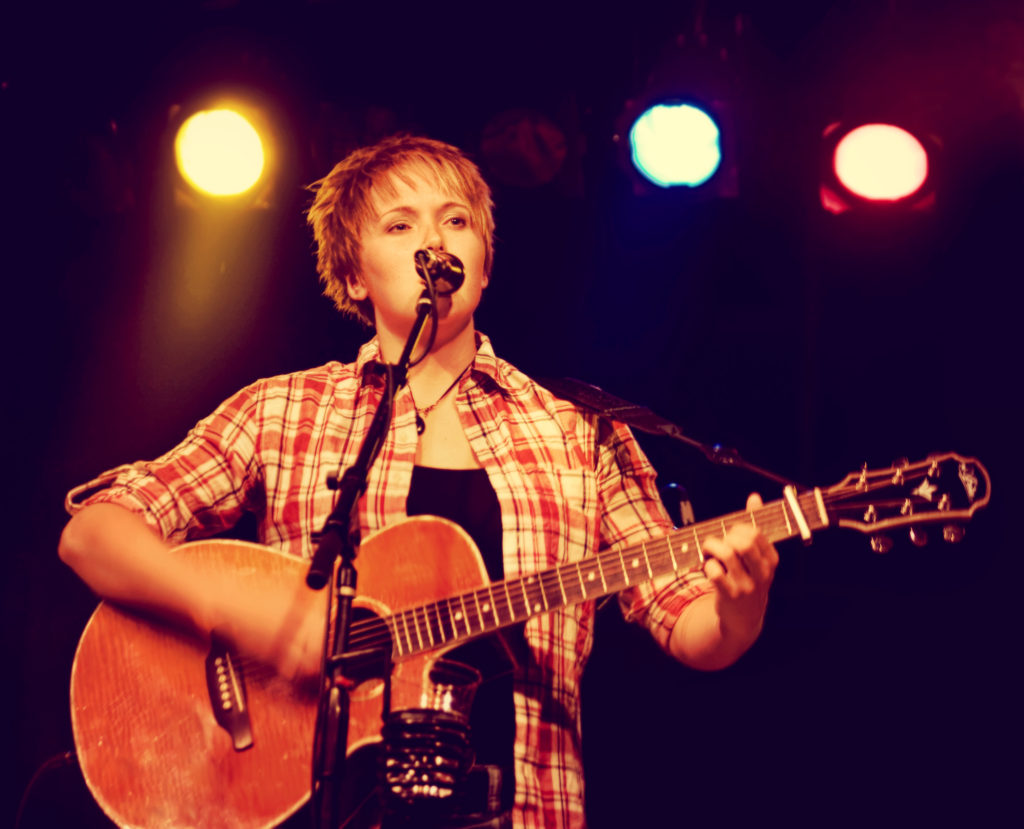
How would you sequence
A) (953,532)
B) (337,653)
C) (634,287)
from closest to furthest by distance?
(337,653)
(953,532)
(634,287)

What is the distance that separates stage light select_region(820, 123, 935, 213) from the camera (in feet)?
10.8

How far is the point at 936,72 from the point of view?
3.35 meters

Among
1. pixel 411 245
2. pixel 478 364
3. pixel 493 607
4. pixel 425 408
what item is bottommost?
pixel 493 607

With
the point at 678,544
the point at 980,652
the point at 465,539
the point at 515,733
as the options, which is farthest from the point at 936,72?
the point at 515,733

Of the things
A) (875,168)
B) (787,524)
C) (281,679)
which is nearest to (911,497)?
(787,524)

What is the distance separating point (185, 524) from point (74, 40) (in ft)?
6.28

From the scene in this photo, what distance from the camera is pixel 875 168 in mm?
3330

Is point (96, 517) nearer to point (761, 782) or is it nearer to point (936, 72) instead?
point (761, 782)

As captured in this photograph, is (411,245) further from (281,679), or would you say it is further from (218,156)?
(281,679)

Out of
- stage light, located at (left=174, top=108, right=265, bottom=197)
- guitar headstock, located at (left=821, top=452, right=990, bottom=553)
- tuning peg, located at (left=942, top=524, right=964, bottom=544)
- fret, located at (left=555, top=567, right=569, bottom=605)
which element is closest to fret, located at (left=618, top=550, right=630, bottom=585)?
fret, located at (left=555, top=567, right=569, bottom=605)

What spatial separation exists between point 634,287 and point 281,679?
1997 millimetres

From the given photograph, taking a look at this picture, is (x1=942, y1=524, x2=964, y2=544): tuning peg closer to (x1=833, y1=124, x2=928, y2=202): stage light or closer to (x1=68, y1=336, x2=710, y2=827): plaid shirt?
(x1=68, y1=336, x2=710, y2=827): plaid shirt

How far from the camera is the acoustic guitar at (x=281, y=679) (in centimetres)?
209

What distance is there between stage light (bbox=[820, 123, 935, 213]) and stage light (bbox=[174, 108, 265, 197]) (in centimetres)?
201
